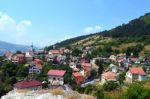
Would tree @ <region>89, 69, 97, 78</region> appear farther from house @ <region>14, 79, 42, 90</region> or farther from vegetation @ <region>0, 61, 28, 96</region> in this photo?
house @ <region>14, 79, 42, 90</region>

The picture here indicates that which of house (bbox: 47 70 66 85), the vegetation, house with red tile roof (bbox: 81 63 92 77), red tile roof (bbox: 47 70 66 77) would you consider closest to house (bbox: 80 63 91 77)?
house with red tile roof (bbox: 81 63 92 77)

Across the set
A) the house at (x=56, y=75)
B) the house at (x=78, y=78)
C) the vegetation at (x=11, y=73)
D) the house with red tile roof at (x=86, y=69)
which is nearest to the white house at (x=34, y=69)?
the vegetation at (x=11, y=73)

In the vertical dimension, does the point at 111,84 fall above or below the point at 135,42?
below

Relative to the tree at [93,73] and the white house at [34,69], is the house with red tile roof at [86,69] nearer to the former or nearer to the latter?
the tree at [93,73]

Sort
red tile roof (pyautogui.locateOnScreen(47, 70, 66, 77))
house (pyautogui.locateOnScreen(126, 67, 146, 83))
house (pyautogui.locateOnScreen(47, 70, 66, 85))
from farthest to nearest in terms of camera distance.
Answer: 1. red tile roof (pyautogui.locateOnScreen(47, 70, 66, 77))
2. house (pyautogui.locateOnScreen(47, 70, 66, 85))
3. house (pyautogui.locateOnScreen(126, 67, 146, 83))

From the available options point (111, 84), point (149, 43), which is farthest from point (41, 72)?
point (149, 43)

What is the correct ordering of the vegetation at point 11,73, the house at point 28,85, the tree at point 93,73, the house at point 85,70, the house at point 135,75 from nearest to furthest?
the house at point 28,85, the vegetation at point 11,73, the house at point 135,75, the house at point 85,70, the tree at point 93,73

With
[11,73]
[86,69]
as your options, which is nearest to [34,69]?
[11,73]

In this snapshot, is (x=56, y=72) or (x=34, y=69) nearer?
(x=56, y=72)

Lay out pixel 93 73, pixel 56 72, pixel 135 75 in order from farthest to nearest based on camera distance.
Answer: pixel 93 73 < pixel 56 72 < pixel 135 75

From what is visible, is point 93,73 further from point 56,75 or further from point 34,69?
point 34,69

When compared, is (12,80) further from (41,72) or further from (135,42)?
(135,42)
